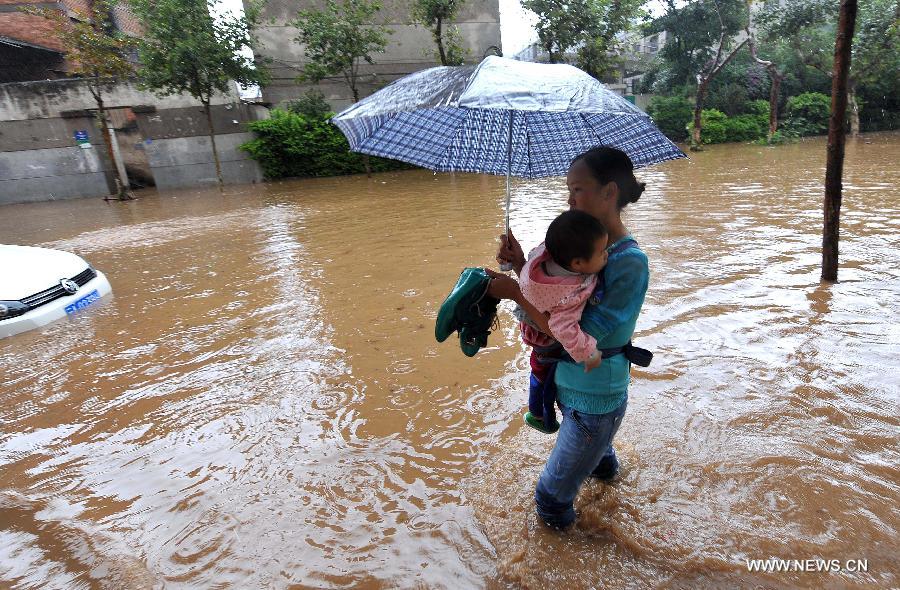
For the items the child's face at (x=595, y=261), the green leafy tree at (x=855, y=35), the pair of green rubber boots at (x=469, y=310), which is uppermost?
the green leafy tree at (x=855, y=35)

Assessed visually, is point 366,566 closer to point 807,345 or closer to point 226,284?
point 807,345

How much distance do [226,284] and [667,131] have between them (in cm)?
2483

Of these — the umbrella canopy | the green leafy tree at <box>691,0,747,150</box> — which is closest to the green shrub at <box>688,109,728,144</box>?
the green leafy tree at <box>691,0,747,150</box>

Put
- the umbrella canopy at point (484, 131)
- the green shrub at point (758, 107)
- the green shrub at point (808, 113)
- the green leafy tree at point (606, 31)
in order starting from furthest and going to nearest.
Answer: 1. the green shrub at point (758, 107)
2. the green shrub at point (808, 113)
3. the green leafy tree at point (606, 31)
4. the umbrella canopy at point (484, 131)

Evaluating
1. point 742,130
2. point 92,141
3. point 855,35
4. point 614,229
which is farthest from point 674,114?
point 614,229

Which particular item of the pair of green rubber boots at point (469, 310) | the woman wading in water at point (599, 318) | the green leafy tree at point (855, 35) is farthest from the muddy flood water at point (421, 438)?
the green leafy tree at point (855, 35)

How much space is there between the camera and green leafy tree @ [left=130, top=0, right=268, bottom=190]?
14922 millimetres

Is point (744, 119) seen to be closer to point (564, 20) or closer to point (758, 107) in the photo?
point (758, 107)

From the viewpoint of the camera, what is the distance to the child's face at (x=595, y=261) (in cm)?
161

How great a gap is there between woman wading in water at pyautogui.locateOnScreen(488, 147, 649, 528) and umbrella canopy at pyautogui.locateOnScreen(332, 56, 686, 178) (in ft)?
2.36

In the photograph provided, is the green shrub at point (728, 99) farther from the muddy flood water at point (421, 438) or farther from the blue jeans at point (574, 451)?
the blue jeans at point (574, 451)

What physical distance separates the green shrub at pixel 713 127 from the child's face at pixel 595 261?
85.0ft

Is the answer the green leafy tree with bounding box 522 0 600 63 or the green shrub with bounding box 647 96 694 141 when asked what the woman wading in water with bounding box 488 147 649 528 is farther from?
the green shrub with bounding box 647 96 694 141

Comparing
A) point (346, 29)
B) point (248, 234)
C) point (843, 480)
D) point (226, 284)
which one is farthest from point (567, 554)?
point (346, 29)
